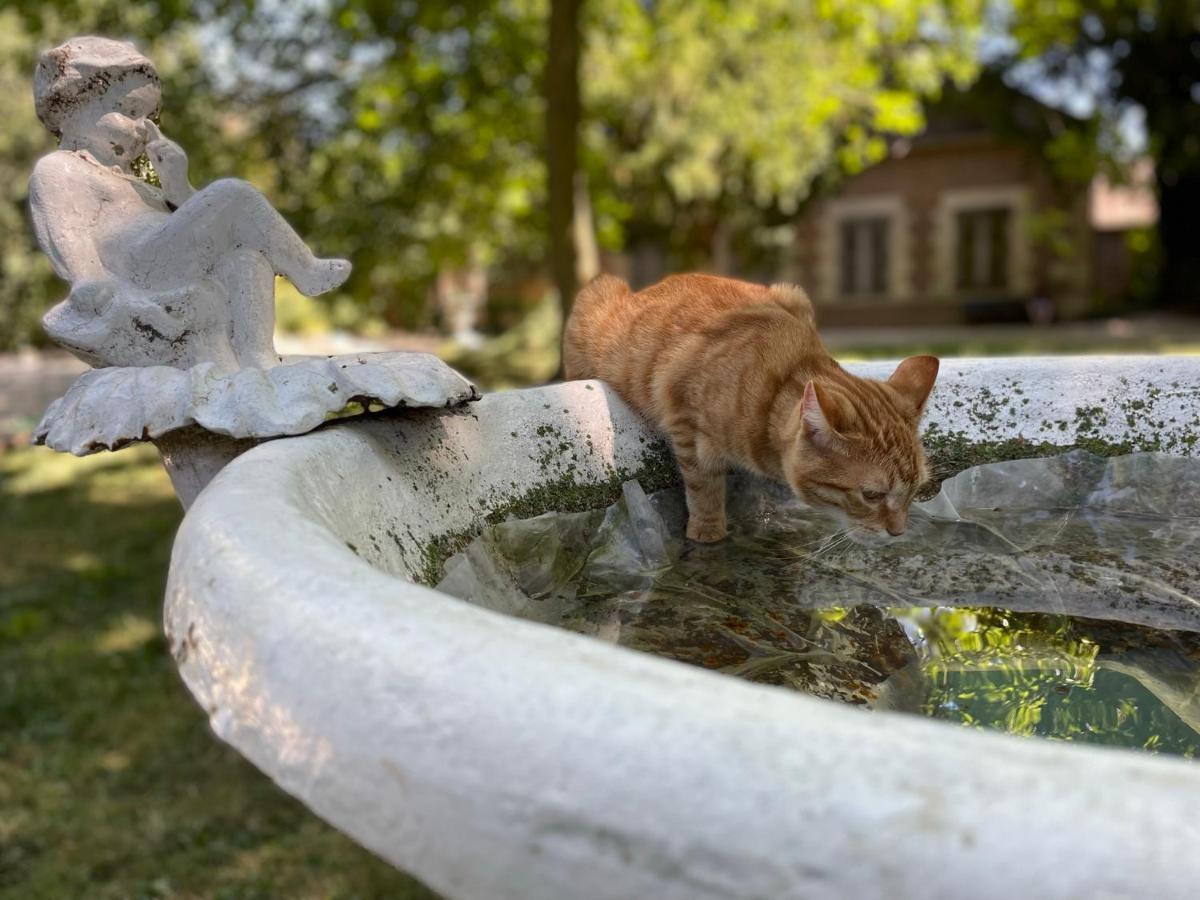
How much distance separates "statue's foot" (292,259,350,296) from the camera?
211 centimetres

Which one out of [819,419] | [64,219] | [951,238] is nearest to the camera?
[64,219]

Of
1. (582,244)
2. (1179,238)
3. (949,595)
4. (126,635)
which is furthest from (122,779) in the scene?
(1179,238)

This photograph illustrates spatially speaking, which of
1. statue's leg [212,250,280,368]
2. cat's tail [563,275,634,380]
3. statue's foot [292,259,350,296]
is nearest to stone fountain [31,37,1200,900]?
statue's leg [212,250,280,368]

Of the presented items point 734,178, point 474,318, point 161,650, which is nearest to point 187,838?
point 161,650

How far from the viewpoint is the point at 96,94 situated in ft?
6.66

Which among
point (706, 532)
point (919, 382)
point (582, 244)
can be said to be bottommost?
point (582, 244)

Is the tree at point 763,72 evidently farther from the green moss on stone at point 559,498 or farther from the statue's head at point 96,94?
the statue's head at point 96,94

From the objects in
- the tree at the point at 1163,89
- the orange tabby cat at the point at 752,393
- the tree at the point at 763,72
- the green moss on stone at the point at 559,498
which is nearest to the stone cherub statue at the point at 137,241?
the green moss on stone at the point at 559,498

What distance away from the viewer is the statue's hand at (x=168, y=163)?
2.13m

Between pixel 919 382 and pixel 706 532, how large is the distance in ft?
2.10

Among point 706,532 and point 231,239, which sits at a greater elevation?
point 231,239

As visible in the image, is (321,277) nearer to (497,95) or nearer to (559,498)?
(559,498)

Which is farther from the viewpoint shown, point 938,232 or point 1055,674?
point 938,232

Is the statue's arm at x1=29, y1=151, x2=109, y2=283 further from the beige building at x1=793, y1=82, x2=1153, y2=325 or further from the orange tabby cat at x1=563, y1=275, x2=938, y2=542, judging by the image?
the beige building at x1=793, y1=82, x2=1153, y2=325
